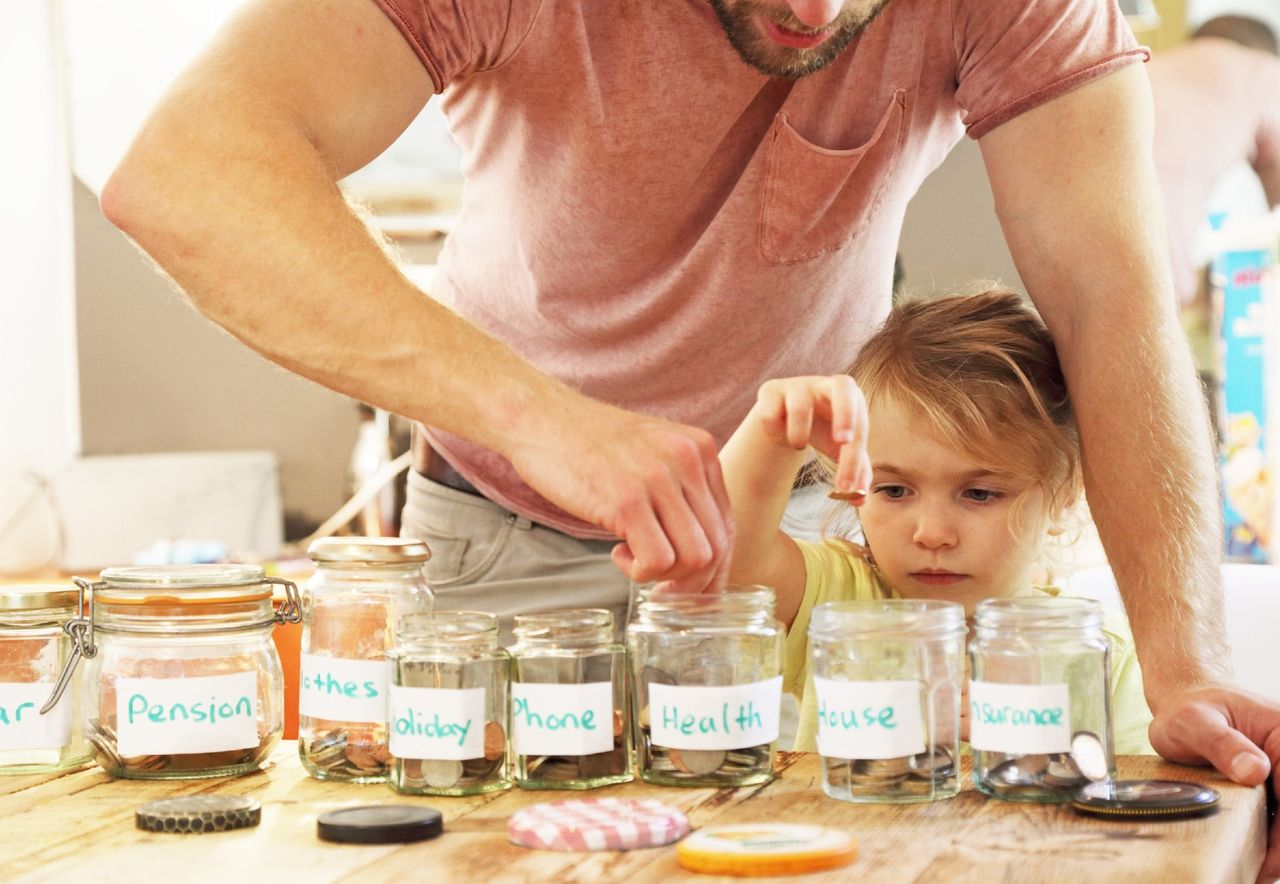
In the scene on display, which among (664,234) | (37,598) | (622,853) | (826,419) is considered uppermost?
(664,234)

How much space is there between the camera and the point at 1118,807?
2.68 feet

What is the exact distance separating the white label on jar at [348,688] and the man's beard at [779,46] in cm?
63

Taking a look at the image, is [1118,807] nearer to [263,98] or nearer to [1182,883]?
[1182,883]

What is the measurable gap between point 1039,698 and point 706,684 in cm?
20

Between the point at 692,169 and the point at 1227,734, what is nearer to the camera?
the point at 1227,734

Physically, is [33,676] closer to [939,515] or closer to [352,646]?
[352,646]

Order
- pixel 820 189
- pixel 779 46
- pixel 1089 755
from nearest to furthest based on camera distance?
pixel 1089 755 → pixel 779 46 → pixel 820 189

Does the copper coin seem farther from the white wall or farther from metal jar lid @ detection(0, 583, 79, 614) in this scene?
the white wall

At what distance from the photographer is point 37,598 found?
101 centimetres

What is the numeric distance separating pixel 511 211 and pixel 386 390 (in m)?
0.48

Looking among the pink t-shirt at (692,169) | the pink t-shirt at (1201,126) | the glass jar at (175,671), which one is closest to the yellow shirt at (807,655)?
the pink t-shirt at (692,169)

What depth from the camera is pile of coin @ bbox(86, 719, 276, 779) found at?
3.23 feet

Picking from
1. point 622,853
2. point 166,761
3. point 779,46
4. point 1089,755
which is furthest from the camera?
point 779,46

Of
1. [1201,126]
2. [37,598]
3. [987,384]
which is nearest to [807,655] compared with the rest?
[987,384]
